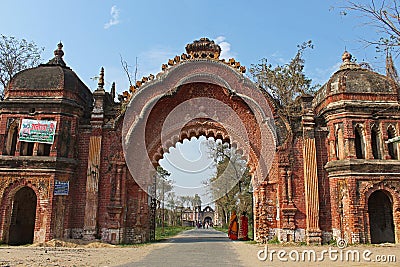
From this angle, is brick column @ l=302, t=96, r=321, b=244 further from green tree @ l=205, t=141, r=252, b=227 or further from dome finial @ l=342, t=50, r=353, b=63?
green tree @ l=205, t=141, r=252, b=227

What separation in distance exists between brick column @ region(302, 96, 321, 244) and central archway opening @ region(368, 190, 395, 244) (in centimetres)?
276

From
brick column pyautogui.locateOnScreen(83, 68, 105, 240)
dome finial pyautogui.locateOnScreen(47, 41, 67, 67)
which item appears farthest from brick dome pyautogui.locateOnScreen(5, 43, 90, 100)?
brick column pyautogui.locateOnScreen(83, 68, 105, 240)

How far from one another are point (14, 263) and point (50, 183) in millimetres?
5536

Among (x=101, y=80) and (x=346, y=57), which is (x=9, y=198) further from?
(x=346, y=57)

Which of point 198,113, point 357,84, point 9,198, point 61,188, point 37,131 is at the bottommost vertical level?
point 9,198

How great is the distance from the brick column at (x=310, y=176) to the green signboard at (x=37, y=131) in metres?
9.65

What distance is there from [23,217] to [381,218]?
14816mm

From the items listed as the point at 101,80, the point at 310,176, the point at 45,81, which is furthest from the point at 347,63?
the point at 45,81

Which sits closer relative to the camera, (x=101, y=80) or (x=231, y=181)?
(x=101, y=80)

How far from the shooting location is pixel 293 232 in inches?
532

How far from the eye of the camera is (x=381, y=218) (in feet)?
48.3

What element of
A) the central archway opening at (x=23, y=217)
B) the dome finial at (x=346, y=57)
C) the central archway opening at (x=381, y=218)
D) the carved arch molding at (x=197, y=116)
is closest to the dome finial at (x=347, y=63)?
the dome finial at (x=346, y=57)

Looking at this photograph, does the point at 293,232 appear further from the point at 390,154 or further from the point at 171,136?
the point at 171,136

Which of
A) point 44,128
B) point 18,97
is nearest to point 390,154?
point 44,128
